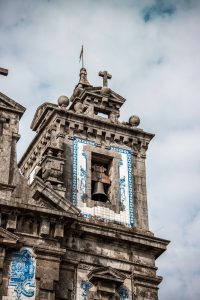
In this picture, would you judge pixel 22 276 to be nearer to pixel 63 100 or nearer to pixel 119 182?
pixel 119 182

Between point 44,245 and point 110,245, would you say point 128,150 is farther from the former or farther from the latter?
point 44,245

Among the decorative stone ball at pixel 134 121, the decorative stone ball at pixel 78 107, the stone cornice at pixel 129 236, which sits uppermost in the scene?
the decorative stone ball at pixel 78 107

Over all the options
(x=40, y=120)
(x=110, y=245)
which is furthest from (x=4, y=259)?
(x=40, y=120)

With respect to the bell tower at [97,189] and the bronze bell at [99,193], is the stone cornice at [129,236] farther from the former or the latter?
the bronze bell at [99,193]

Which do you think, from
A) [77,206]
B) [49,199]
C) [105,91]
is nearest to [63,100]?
[105,91]

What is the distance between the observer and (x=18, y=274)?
75.0ft

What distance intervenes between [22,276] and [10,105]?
6.48 metres

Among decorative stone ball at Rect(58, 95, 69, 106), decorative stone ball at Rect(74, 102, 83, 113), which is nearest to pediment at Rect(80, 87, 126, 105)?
decorative stone ball at Rect(74, 102, 83, 113)

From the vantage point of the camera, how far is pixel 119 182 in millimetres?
27469

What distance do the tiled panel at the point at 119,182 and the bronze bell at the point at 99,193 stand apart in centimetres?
54

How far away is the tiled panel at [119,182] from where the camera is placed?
85.9 ft

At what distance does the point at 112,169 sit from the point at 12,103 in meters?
4.51

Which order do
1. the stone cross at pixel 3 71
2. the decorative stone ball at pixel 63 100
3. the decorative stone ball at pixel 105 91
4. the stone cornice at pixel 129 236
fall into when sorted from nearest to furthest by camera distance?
1. the stone cornice at pixel 129 236
2. the stone cross at pixel 3 71
3. the decorative stone ball at pixel 63 100
4. the decorative stone ball at pixel 105 91

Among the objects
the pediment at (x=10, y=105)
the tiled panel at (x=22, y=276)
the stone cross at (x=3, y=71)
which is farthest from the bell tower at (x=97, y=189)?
the stone cross at (x=3, y=71)
